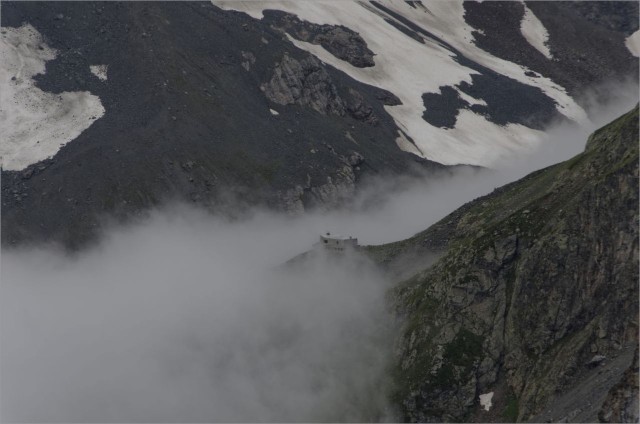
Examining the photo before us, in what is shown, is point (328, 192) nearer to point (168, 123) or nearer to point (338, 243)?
point (168, 123)

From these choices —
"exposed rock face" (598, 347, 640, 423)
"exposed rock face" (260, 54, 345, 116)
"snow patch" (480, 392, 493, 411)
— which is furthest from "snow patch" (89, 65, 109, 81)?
"exposed rock face" (598, 347, 640, 423)

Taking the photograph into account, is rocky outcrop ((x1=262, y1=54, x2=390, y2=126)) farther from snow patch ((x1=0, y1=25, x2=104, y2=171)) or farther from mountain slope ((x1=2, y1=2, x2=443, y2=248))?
snow patch ((x1=0, y1=25, x2=104, y2=171))

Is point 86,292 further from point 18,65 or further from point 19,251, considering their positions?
point 18,65

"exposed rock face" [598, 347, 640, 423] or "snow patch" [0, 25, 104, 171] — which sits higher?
"exposed rock face" [598, 347, 640, 423]

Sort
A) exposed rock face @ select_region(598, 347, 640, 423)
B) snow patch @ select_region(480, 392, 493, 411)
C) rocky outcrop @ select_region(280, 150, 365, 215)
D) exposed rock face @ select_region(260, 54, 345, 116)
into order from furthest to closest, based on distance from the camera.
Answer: exposed rock face @ select_region(260, 54, 345, 116) < rocky outcrop @ select_region(280, 150, 365, 215) < snow patch @ select_region(480, 392, 493, 411) < exposed rock face @ select_region(598, 347, 640, 423)

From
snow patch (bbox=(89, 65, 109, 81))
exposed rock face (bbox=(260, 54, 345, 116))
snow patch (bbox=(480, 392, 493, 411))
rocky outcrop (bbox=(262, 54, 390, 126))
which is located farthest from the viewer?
rocky outcrop (bbox=(262, 54, 390, 126))

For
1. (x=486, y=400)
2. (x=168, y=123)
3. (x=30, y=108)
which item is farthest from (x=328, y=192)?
(x=486, y=400)
